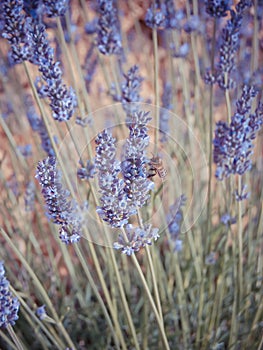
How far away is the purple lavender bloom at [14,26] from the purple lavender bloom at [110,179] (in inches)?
14.5

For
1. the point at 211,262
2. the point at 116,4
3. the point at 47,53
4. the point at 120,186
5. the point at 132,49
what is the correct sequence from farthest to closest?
the point at 132,49, the point at 116,4, the point at 211,262, the point at 47,53, the point at 120,186

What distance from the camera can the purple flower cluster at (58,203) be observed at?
75 cm

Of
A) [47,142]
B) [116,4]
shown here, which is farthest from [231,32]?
[116,4]

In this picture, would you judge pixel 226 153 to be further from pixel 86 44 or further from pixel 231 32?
pixel 86 44

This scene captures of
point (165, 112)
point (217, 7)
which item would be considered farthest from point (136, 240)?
point (165, 112)

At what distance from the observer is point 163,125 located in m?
1.60

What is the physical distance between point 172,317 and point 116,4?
1.06 m

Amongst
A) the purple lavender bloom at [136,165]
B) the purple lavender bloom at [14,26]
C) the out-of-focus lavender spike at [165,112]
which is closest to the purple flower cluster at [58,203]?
the purple lavender bloom at [136,165]

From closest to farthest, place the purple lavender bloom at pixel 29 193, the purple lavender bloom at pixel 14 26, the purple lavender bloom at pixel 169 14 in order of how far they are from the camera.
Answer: the purple lavender bloom at pixel 14 26 → the purple lavender bloom at pixel 169 14 → the purple lavender bloom at pixel 29 193

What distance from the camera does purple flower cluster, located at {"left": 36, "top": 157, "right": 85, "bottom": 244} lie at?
748mm

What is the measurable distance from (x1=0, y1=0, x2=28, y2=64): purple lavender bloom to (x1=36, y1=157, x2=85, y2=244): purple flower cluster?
12.7 inches

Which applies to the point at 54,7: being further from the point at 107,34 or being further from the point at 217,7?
the point at 217,7

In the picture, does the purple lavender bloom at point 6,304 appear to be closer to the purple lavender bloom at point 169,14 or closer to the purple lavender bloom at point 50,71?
the purple lavender bloom at point 50,71

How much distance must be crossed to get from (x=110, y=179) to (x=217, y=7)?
1.97ft
